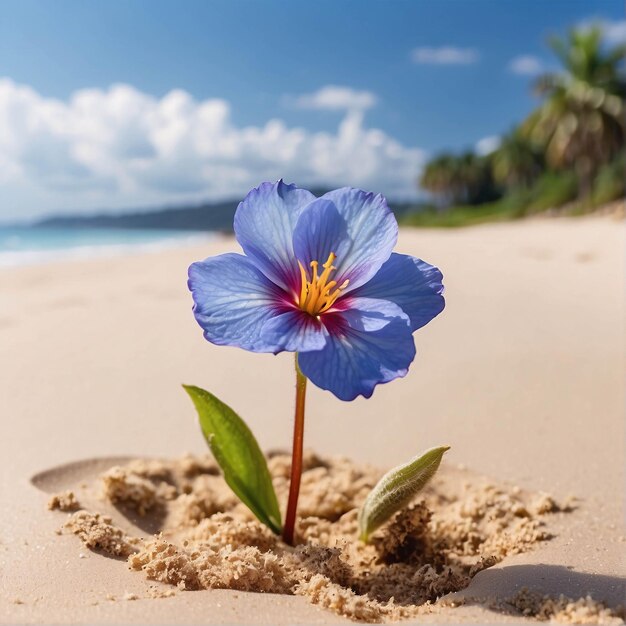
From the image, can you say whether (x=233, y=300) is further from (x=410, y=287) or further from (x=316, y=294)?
(x=410, y=287)

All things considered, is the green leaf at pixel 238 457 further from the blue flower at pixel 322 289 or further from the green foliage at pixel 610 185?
the green foliage at pixel 610 185

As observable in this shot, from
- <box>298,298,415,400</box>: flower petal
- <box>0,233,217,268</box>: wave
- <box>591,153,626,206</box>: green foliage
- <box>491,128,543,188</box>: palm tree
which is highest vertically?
<box>491,128,543,188</box>: palm tree

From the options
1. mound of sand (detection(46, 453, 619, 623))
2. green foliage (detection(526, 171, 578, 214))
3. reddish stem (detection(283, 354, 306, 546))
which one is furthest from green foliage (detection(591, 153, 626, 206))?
reddish stem (detection(283, 354, 306, 546))

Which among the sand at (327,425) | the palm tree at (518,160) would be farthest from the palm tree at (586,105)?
the sand at (327,425)

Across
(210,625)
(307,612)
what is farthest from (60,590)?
(307,612)

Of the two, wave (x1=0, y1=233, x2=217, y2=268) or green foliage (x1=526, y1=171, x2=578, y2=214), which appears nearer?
wave (x1=0, y1=233, x2=217, y2=268)

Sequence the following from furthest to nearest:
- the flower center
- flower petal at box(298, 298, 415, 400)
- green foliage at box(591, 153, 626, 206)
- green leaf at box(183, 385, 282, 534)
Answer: green foliage at box(591, 153, 626, 206), green leaf at box(183, 385, 282, 534), the flower center, flower petal at box(298, 298, 415, 400)

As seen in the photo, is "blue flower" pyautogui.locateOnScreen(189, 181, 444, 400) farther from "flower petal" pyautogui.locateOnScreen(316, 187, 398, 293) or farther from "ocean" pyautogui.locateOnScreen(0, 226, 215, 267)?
"ocean" pyautogui.locateOnScreen(0, 226, 215, 267)

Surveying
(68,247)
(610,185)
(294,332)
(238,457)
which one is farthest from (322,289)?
(610,185)
